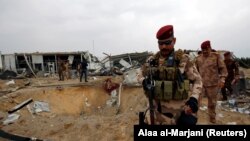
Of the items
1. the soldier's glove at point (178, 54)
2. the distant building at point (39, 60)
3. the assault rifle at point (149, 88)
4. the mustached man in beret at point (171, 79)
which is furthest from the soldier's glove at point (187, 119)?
the distant building at point (39, 60)

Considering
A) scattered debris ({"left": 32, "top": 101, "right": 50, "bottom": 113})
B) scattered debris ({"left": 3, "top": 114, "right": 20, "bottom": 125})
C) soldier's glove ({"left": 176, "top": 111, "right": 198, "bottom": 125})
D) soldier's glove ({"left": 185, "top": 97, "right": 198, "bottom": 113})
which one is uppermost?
soldier's glove ({"left": 185, "top": 97, "right": 198, "bottom": 113})

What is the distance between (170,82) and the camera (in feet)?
12.0

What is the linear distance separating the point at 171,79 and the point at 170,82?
0.06 meters

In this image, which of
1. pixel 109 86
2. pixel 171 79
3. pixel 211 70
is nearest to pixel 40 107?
pixel 109 86

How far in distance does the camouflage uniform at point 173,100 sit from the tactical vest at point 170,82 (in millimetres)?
66

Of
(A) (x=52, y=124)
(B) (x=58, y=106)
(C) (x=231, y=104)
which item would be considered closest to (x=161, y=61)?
(A) (x=52, y=124)

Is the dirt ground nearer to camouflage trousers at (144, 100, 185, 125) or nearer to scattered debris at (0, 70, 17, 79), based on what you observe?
camouflage trousers at (144, 100, 185, 125)

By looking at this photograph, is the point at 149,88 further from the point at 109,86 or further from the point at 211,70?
the point at 109,86

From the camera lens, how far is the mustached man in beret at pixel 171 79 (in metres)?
3.63

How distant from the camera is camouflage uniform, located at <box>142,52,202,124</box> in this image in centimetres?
362

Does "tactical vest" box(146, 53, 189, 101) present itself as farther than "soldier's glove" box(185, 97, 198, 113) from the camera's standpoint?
Yes

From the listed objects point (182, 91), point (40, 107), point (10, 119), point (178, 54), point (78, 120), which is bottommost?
point (40, 107)

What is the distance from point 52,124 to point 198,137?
5405 millimetres

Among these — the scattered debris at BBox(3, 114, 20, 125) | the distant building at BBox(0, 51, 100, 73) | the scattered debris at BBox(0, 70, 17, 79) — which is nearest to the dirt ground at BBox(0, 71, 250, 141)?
the scattered debris at BBox(3, 114, 20, 125)
